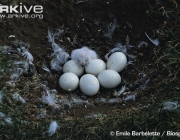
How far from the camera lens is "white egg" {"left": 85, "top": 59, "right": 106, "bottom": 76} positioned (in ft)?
14.9

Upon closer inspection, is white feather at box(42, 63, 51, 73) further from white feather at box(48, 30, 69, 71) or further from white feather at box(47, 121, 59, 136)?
white feather at box(47, 121, 59, 136)

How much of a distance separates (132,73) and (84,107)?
1.87 ft

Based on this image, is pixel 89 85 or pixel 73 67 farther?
pixel 73 67

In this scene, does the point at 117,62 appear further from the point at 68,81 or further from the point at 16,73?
the point at 16,73

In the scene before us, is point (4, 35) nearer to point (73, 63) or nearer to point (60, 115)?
point (73, 63)

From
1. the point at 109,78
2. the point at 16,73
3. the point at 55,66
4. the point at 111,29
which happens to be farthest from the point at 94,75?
the point at 16,73

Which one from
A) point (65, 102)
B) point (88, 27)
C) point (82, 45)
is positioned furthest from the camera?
point (88, 27)

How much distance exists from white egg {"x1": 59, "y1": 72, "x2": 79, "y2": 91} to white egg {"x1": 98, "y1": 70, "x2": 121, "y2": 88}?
0.69 feet

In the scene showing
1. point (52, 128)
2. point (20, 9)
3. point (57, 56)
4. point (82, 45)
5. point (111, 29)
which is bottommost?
point (52, 128)

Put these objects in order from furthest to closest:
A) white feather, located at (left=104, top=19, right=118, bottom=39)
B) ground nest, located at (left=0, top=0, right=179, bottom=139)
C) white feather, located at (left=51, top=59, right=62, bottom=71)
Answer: white feather, located at (left=104, top=19, right=118, bottom=39), white feather, located at (left=51, top=59, right=62, bottom=71), ground nest, located at (left=0, top=0, right=179, bottom=139)

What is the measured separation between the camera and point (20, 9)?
4.96 m

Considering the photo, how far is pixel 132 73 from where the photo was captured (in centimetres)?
458

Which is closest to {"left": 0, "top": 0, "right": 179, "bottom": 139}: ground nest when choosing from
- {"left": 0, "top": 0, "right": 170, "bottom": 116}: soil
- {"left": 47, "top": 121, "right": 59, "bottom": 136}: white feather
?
{"left": 0, "top": 0, "right": 170, "bottom": 116}: soil

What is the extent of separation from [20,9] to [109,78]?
1.17 meters
